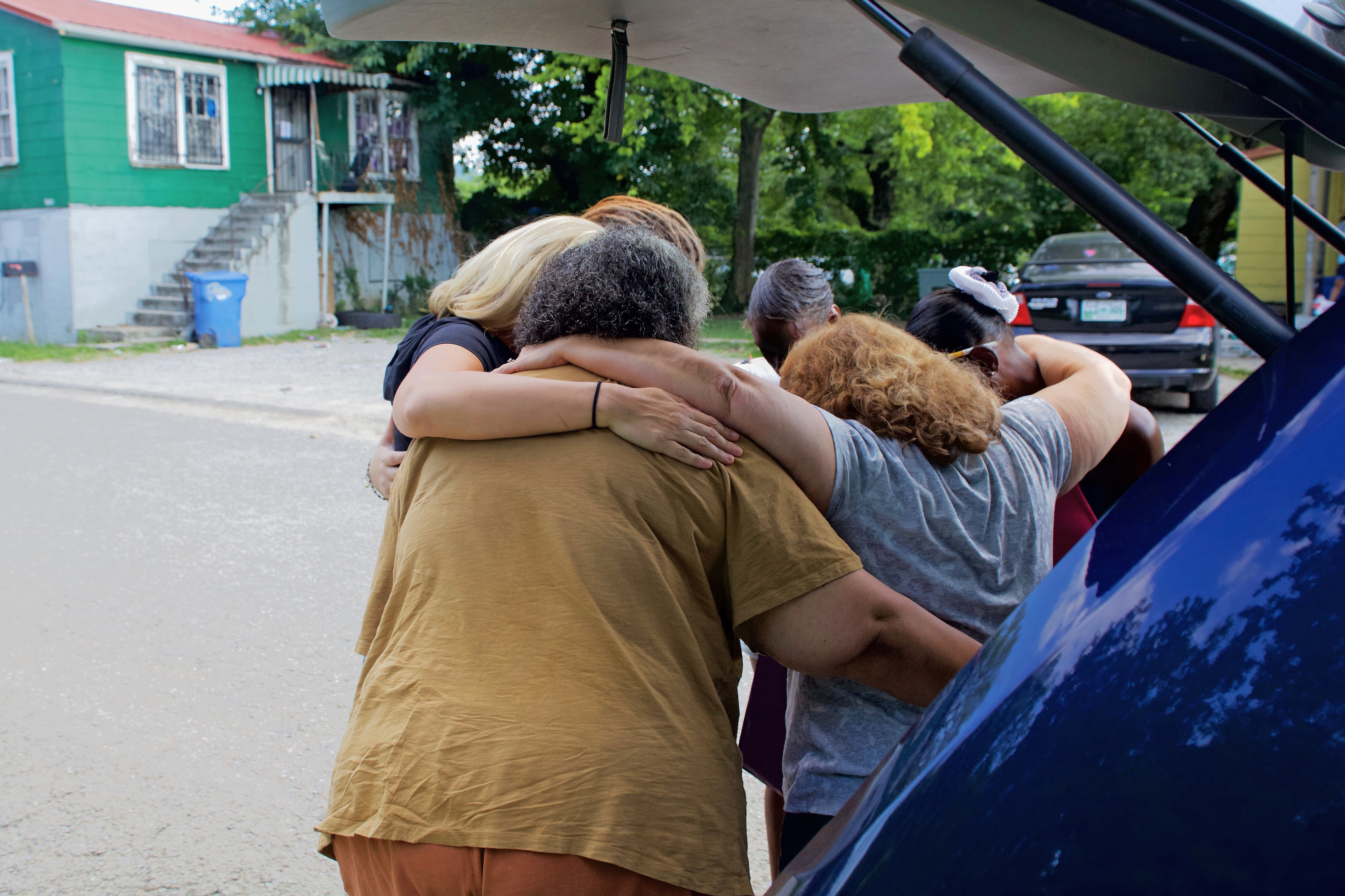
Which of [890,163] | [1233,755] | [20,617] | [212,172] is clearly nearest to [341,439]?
[20,617]

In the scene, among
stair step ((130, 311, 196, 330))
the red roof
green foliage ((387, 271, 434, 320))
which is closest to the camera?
stair step ((130, 311, 196, 330))

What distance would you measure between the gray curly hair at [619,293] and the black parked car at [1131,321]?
25.9ft

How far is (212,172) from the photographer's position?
1980 centimetres

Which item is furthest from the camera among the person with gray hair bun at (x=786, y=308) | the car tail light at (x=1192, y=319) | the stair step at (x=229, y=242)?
the stair step at (x=229, y=242)

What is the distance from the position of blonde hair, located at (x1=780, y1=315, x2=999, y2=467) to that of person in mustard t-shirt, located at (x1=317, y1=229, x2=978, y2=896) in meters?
0.24

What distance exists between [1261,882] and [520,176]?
2486 cm

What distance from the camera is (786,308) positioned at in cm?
304

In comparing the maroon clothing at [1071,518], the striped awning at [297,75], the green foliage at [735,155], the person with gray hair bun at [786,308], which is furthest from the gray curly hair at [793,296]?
the striped awning at [297,75]

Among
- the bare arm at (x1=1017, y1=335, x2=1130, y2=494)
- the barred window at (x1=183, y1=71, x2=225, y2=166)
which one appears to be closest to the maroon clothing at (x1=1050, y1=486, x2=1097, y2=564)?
the bare arm at (x1=1017, y1=335, x2=1130, y2=494)

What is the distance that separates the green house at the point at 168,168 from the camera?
17609 millimetres

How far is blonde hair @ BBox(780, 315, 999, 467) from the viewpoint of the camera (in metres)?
1.70

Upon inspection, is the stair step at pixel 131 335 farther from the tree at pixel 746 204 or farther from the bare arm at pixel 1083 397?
the bare arm at pixel 1083 397

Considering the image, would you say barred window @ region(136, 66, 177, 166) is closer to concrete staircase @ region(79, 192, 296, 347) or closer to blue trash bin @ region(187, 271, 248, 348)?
concrete staircase @ region(79, 192, 296, 347)

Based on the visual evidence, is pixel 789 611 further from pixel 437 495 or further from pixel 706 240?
pixel 706 240
